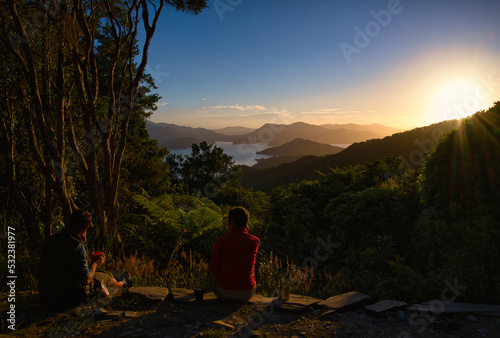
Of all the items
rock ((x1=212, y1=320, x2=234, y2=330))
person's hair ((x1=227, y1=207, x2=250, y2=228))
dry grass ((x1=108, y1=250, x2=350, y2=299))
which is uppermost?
person's hair ((x1=227, y1=207, x2=250, y2=228))

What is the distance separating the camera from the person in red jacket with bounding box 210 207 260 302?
3.89 meters

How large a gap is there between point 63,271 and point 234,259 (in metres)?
2.06

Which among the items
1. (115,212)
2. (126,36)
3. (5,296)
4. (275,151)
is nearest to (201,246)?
(115,212)

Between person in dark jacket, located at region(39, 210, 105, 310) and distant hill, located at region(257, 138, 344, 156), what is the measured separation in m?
87.9

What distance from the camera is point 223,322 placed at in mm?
→ 3416

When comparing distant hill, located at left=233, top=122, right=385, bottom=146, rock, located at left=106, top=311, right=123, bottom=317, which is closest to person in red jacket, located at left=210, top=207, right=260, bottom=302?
rock, located at left=106, top=311, right=123, bottom=317

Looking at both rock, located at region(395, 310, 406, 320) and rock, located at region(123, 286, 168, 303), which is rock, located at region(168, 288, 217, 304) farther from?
rock, located at region(395, 310, 406, 320)

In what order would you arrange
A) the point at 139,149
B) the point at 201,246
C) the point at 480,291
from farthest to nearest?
the point at 139,149, the point at 201,246, the point at 480,291

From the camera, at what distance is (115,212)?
6582 millimetres

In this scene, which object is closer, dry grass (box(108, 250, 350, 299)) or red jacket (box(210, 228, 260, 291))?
red jacket (box(210, 228, 260, 291))

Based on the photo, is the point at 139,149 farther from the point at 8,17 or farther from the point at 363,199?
the point at 363,199

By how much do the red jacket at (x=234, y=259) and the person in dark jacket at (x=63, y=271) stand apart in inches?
64.0

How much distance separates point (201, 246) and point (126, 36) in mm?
5549

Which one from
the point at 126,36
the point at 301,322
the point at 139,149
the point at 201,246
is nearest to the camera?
the point at 301,322
